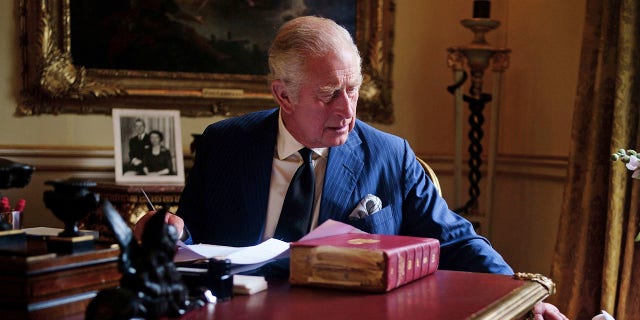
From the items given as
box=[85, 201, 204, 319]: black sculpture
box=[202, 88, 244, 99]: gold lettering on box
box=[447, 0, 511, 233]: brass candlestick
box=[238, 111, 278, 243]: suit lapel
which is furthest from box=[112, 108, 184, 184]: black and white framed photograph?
box=[85, 201, 204, 319]: black sculpture

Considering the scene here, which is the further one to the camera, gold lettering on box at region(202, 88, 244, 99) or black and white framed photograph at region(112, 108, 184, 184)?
gold lettering on box at region(202, 88, 244, 99)

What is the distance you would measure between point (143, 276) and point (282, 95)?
1.48 metres

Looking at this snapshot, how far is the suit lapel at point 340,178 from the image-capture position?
2.73m

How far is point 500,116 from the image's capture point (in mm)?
5547

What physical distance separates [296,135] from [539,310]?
97cm

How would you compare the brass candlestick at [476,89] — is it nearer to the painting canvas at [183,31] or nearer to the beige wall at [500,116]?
the beige wall at [500,116]

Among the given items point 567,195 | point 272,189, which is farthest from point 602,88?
point 272,189

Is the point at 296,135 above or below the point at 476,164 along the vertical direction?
above

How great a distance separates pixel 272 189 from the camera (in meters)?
2.83

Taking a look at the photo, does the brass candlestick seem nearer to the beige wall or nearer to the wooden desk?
the beige wall

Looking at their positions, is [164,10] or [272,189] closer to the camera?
[272,189]

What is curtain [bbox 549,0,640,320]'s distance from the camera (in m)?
3.97

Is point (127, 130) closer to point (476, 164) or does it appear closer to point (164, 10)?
point (164, 10)

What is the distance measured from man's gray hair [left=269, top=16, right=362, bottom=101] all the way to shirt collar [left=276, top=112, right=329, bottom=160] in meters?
0.12
